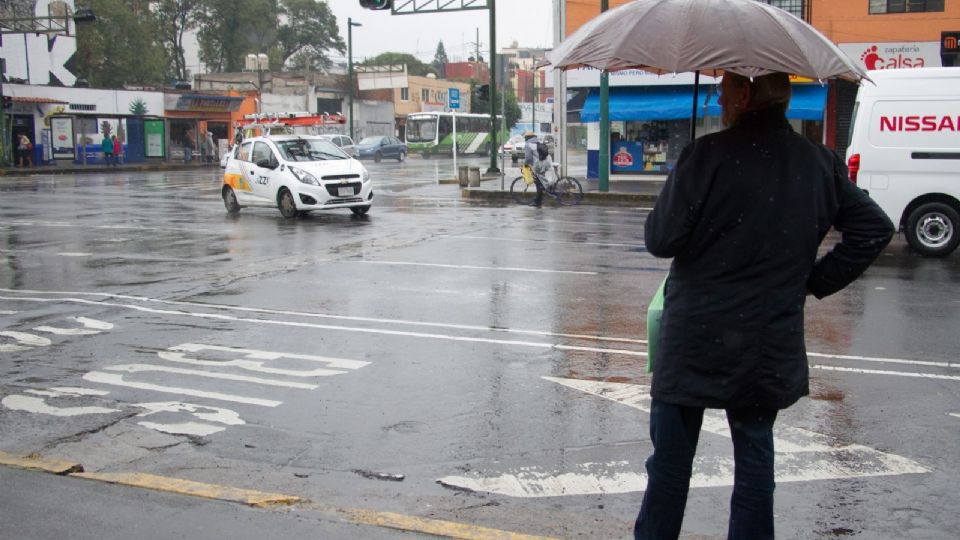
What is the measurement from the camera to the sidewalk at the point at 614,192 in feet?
76.4

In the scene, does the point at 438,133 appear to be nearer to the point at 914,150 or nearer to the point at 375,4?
the point at 375,4

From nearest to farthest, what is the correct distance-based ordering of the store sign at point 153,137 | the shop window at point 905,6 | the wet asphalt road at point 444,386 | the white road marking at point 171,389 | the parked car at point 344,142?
the wet asphalt road at point 444,386
the white road marking at point 171,389
the shop window at point 905,6
the parked car at point 344,142
the store sign at point 153,137

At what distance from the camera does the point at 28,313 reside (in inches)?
370

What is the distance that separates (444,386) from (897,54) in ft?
81.5

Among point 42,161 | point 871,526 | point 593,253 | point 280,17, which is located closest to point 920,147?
point 593,253

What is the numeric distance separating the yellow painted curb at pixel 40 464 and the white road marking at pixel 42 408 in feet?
2.90

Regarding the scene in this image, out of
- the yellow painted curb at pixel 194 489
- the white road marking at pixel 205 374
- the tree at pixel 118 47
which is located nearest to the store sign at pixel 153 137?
the tree at pixel 118 47

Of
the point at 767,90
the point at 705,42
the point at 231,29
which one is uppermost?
the point at 231,29

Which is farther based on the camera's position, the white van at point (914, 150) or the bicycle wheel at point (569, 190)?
the bicycle wheel at point (569, 190)

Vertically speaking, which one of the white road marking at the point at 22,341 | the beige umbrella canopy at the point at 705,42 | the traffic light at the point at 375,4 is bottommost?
the white road marking at the point at 22,341

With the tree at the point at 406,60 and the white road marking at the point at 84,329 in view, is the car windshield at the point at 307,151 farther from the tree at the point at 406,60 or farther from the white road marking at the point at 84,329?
the tree at the point at 406,60

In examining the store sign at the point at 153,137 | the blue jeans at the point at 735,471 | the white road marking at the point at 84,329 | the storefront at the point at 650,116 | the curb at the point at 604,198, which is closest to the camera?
the blue jeans at the point at 735,471

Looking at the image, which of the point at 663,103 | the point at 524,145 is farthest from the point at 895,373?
the point at 663,103

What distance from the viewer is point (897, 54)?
89.2ft
